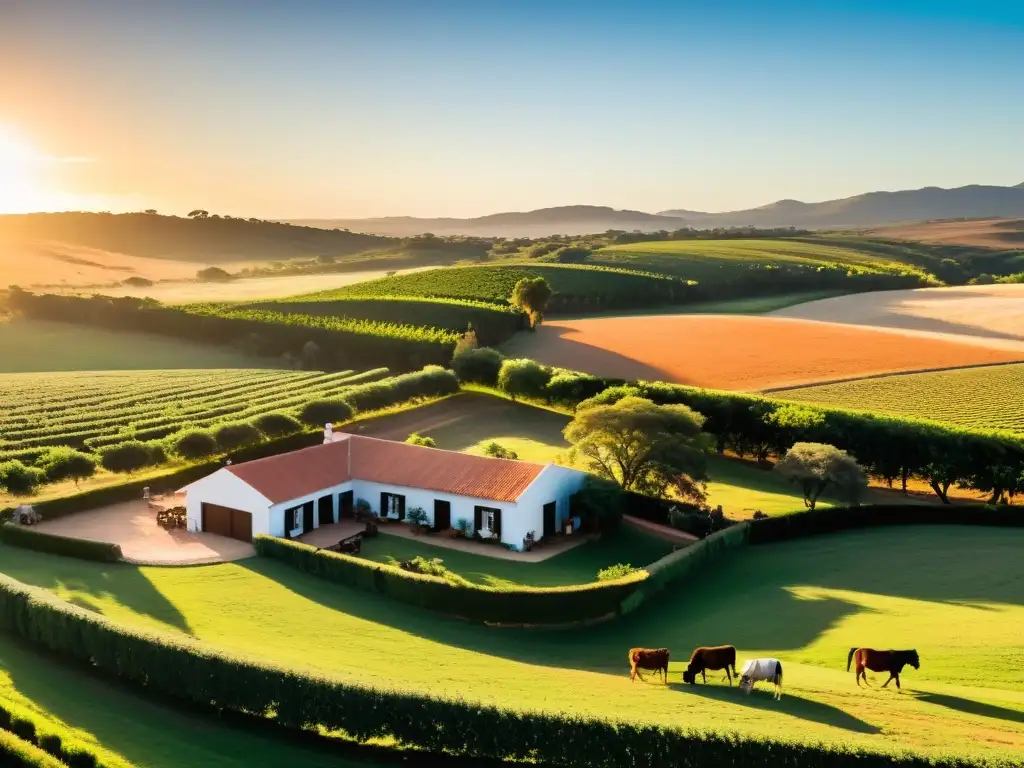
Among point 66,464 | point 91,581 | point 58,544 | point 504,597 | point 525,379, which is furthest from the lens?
point 525,379

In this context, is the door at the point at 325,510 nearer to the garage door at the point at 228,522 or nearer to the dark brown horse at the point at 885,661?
the garage door at the point at 228,522

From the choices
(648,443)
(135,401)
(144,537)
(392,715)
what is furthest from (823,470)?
(135,401)

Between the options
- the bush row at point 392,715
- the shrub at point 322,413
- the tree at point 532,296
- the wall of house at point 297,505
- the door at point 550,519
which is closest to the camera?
the bush row at point 392,715

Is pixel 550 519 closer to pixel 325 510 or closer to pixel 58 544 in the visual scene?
pixel 325 510

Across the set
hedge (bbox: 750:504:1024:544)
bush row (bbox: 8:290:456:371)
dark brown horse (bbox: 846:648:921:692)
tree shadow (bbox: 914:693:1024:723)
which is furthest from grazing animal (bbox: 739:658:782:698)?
A: bush row (bbox: 8:290:456:371)

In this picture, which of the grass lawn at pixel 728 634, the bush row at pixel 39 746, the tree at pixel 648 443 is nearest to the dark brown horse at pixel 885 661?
the grass lawn at pixel 728 634

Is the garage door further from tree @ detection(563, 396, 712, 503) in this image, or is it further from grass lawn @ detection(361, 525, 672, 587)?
tree @ detection(563, 396, 712, 503)
